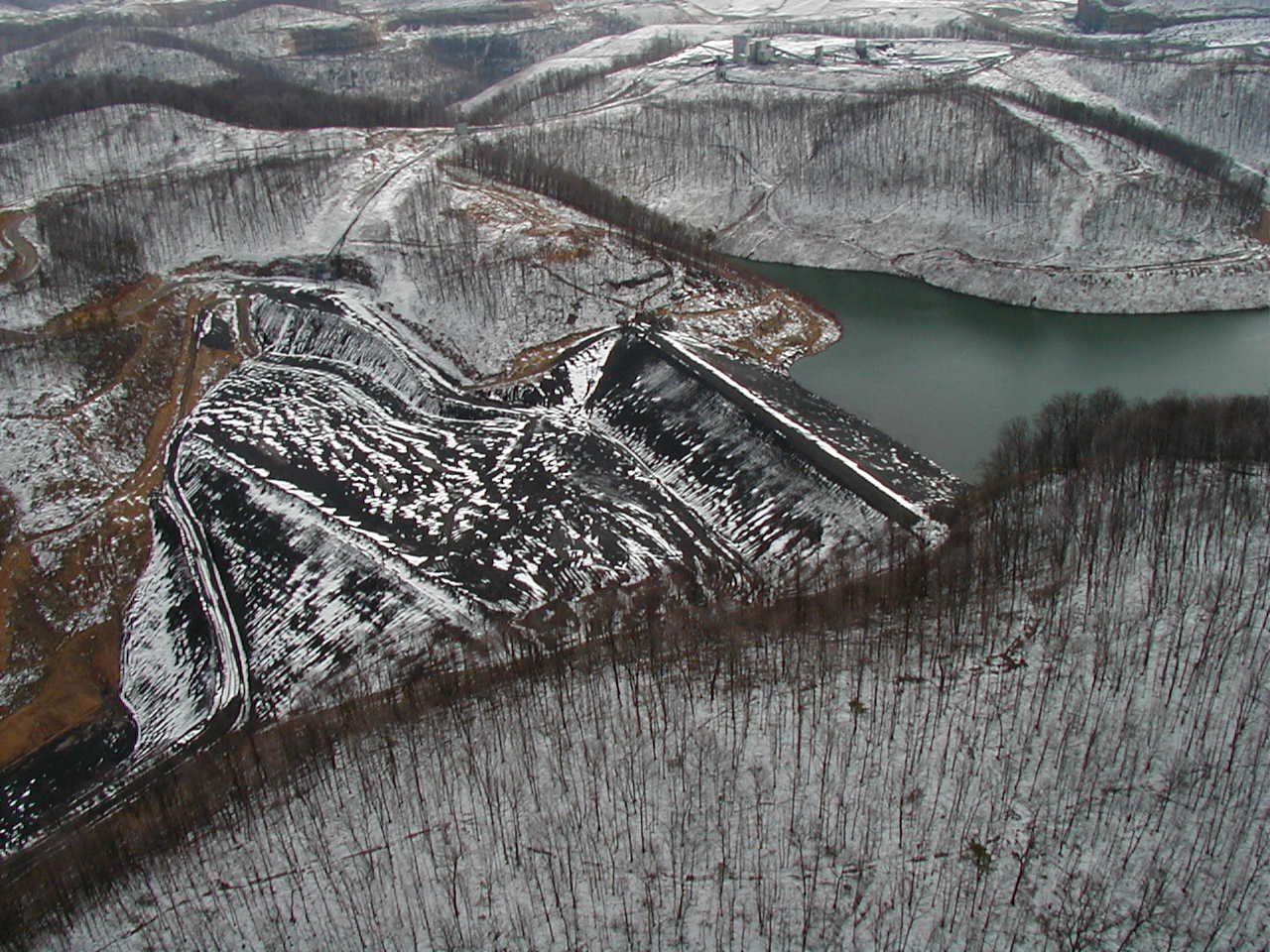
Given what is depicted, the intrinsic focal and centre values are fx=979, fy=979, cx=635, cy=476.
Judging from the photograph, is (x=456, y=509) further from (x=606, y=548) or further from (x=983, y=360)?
(x=983, y=360)

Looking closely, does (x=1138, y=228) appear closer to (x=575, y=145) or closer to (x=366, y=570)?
(x=575, y=145)

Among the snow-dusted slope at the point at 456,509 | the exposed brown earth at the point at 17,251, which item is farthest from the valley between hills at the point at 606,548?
the exposed brown earth at the point at 17,251

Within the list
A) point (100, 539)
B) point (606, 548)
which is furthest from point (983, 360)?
point (100, 539)

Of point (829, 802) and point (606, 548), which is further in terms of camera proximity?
point (606, 548)

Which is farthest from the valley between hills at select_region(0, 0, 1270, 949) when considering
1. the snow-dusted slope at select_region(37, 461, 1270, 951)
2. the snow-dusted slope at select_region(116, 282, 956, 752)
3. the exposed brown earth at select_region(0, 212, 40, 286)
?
the exposed brown earth at select_region(0, 212, 40, 286)

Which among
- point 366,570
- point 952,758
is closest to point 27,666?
point 366,570

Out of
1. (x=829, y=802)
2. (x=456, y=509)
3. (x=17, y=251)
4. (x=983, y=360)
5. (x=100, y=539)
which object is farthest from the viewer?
(x=17, y=251)

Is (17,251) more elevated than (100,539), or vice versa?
(17,251)

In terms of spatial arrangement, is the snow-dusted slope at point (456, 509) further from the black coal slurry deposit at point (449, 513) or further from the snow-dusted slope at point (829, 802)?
the snow-dusted slope at point (829, 802)
